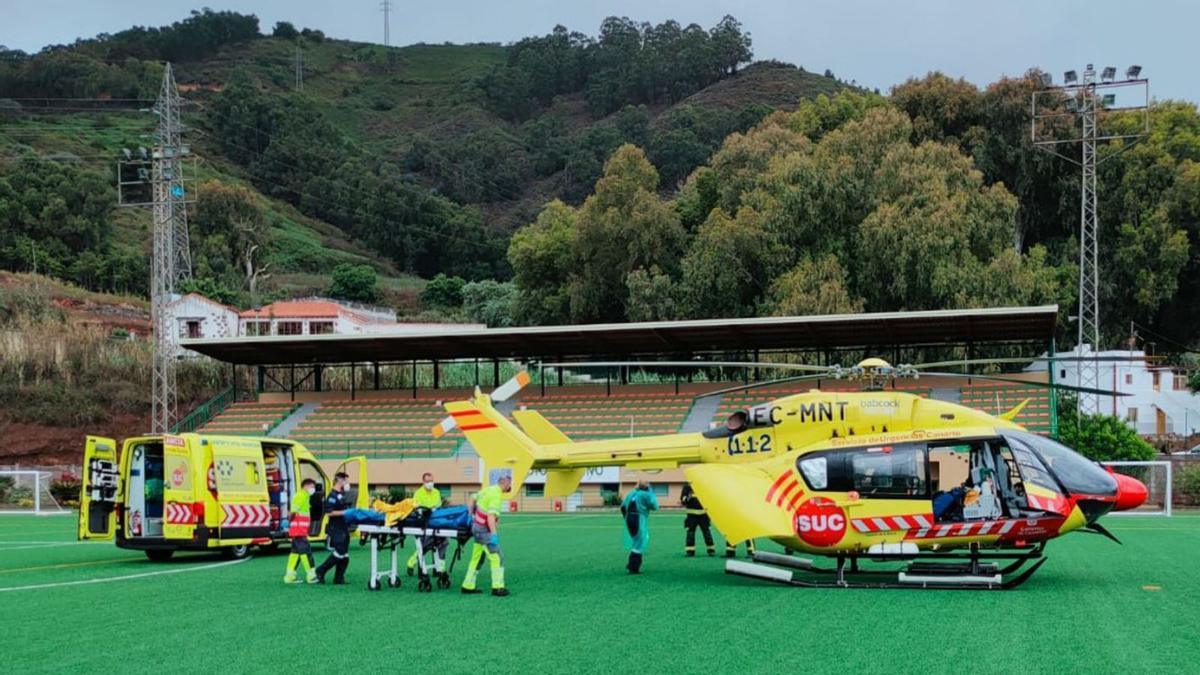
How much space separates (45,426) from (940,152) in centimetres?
4004

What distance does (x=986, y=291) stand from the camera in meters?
49.5

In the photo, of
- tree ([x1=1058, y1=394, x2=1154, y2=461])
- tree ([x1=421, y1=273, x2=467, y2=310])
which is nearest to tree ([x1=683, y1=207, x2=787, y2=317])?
tree ([x1=1058, y1=394, x2=1154, y2=461])

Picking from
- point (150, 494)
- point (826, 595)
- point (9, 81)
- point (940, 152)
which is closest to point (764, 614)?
point (826, 595)

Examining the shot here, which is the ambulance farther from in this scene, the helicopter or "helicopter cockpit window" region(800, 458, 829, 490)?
"helicopter cockpit window" region(800, 458, 829, 490)

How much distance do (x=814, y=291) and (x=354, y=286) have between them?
5771cm

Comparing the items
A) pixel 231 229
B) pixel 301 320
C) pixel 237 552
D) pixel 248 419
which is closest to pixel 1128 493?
pixel 237 552

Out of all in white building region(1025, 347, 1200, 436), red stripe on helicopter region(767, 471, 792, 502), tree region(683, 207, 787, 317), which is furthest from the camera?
white building region(1025, 347, 1200, 436)

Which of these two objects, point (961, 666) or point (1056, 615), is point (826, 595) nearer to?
point (1056, 615)

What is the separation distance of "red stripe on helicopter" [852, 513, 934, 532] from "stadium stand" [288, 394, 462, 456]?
28.3 m

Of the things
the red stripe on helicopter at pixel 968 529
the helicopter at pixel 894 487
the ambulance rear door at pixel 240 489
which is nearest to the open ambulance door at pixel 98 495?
the ambulance rear door at pixel 240 489

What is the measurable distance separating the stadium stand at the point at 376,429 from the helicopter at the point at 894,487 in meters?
26.9

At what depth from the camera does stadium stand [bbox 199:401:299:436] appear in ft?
153

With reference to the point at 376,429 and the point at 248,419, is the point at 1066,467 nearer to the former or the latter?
the point at 376,429

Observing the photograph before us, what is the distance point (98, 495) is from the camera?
19.4 m
